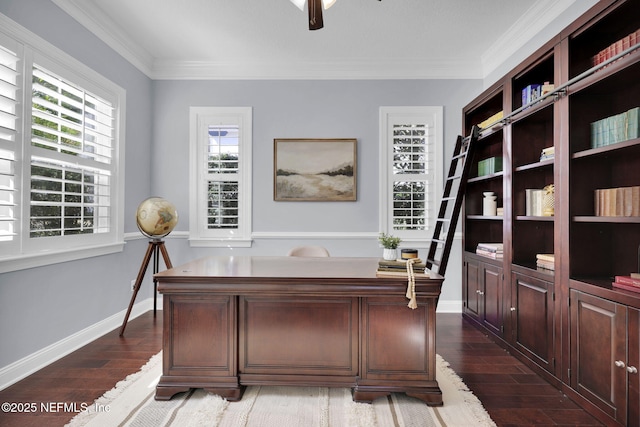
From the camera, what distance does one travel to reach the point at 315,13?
1.91 metres

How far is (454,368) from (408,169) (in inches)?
92.8

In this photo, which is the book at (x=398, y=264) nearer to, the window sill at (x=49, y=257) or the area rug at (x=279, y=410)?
the area rug at (x=279, y=410)

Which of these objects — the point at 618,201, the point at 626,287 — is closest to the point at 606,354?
the point at 626,287

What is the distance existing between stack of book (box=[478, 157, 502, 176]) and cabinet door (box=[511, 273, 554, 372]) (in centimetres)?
108

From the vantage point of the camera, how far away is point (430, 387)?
2.06 m

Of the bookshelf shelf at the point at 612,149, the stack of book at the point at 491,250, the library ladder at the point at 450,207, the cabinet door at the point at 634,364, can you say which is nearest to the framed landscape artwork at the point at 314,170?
the library ladder at the point at 450,207

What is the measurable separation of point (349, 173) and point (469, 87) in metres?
1.84

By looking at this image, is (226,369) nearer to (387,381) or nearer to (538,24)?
(387,381)

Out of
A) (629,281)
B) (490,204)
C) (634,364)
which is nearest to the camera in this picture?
(634,364)

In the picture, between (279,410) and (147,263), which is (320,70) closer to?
(147,263)

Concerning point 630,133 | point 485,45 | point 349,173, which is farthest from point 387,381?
point 485,45

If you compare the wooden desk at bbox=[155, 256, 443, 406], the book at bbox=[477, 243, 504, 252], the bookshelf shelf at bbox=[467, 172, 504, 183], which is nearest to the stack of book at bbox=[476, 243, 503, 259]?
the book at bbox=[477, 243, 504, 252]

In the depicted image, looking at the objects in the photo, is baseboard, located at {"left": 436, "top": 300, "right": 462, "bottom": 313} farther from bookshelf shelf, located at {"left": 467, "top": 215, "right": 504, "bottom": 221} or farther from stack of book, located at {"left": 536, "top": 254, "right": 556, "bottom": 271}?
stack of book, located at {"left": 536, "top": 254, "right": 556, "bottom": 271}

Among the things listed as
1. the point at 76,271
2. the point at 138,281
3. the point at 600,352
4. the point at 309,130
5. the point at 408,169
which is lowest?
the point at 600,352
